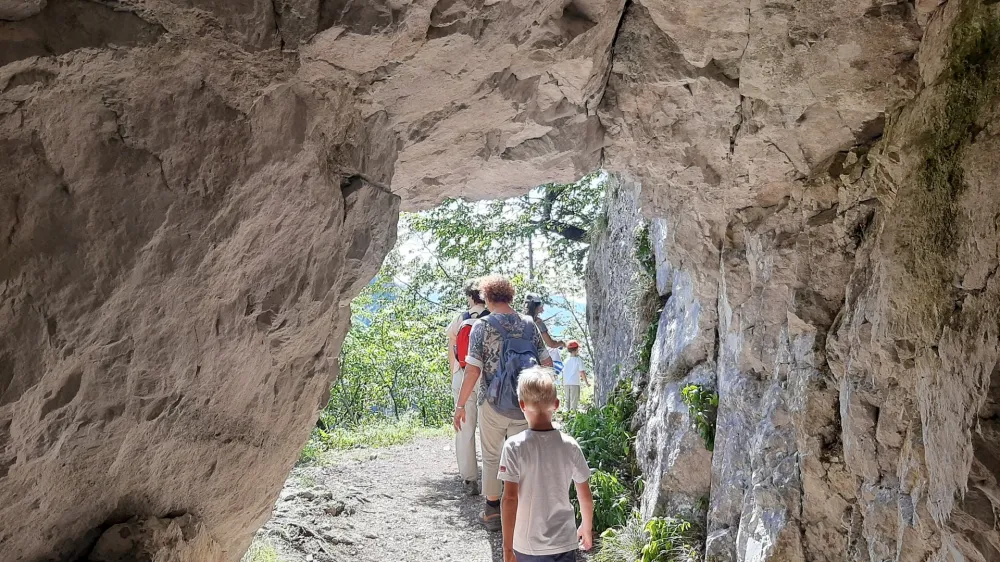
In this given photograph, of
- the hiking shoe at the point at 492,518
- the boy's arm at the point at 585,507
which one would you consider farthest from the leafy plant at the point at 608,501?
the boy's arm at the point at 585,507

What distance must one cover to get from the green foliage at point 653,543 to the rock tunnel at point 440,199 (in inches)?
16.3

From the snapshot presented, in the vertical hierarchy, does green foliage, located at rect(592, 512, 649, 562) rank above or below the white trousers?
below

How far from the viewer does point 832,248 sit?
3.49 metres

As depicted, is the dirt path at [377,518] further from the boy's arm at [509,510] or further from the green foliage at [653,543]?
the boy's arm at [509,510]

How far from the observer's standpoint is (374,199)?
335 centimetres

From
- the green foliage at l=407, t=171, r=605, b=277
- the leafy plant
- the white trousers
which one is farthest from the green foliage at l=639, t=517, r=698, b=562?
the green foliage at l=407, t=171, r=605, b=277

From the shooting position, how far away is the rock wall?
2.23m

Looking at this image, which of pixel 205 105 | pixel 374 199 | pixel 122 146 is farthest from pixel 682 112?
pixel 122 146

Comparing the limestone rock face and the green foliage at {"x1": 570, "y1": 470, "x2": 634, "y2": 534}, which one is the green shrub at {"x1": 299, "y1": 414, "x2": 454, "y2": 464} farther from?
the limestone rock face

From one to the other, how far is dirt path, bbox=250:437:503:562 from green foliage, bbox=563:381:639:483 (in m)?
1.16

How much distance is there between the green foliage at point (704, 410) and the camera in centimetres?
507

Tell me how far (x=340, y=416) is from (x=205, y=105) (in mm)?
15121

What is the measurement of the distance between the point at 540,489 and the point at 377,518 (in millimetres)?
3648

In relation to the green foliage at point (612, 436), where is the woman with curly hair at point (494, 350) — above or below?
above
